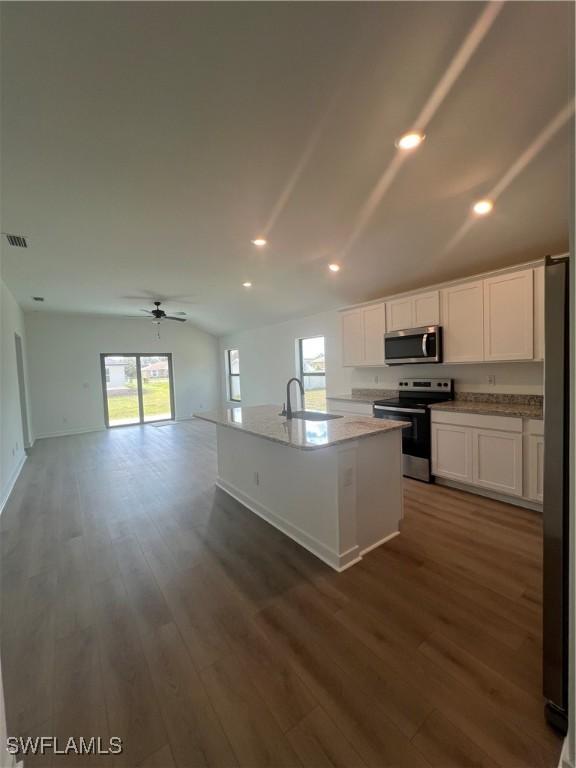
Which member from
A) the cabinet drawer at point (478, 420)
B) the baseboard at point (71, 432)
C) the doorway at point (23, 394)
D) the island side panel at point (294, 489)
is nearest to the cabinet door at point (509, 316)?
the cabinet drawer at point (478, 420)

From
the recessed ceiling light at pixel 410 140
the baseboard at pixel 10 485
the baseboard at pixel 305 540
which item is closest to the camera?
the recessed ceiling light at pixel 410 140

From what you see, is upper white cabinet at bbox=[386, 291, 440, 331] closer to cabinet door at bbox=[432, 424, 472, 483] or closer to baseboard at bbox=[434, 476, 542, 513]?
cabinet door at bbox=[432, 424, 472, 483]

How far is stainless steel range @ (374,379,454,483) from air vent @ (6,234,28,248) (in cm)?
445

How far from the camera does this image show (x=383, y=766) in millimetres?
1125

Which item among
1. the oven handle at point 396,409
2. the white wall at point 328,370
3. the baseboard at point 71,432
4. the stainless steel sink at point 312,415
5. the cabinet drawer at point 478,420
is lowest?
the baseboard at point 71,432

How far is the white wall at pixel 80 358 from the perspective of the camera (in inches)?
279

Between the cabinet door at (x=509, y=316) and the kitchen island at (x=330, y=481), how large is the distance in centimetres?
159

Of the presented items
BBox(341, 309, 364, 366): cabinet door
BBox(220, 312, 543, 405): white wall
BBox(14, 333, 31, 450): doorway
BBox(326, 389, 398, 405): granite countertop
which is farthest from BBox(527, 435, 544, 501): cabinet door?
BBox(14, 333, 31, 450): doorway

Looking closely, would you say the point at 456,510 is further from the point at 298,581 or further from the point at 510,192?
the point at 510,192

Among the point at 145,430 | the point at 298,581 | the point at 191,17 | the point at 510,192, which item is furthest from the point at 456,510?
the point at 145,430

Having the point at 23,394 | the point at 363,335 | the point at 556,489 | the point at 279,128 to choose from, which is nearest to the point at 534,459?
the point at 556,489

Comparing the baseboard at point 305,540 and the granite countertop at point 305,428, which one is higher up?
the granite countertop at point 305,428

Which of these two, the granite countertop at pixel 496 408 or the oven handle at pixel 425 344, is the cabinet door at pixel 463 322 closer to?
the oven handle at pixel 425 344

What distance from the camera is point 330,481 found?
2.23 metres
